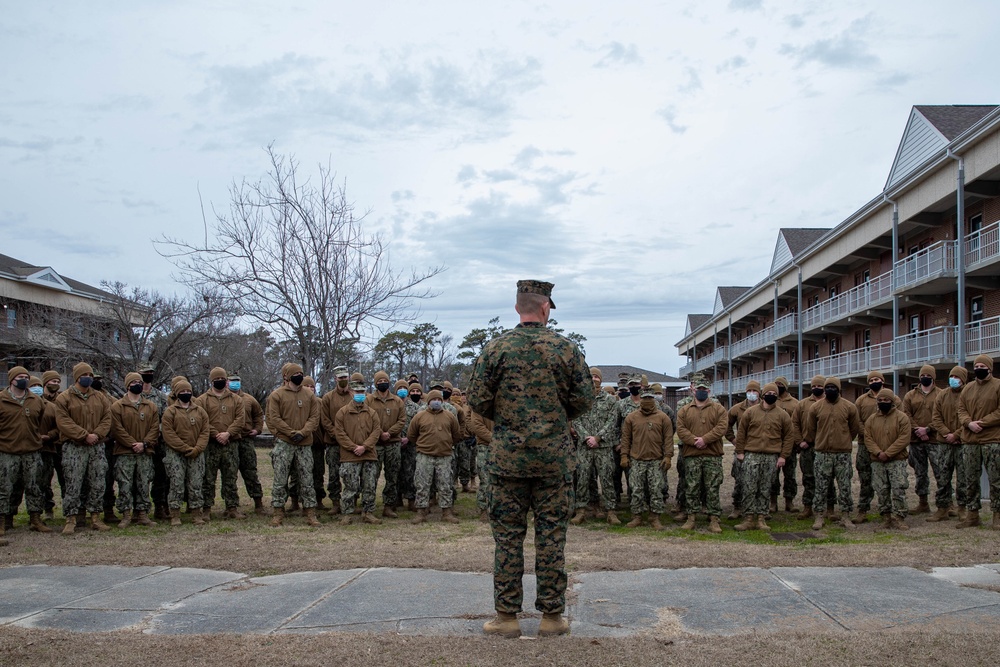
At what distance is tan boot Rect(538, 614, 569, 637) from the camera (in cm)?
549

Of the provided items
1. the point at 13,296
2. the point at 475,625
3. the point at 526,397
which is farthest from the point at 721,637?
the point at 13,296

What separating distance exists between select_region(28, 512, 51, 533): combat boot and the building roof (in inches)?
1314

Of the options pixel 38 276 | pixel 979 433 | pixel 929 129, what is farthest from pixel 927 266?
pixel 38 276

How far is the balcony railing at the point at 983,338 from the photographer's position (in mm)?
24156

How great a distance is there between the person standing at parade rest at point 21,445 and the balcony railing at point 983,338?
2403 centimetres

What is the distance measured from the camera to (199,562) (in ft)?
27.2

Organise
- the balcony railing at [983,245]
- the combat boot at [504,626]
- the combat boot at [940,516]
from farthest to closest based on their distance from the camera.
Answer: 1. the balcony railing at [983,245]
2. the combat boot at [940,516]
3. the combat boot at [504,626]

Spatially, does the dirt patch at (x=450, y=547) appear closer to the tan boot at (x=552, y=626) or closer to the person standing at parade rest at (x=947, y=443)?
the person standing at parade rest at (x=947, y=443)

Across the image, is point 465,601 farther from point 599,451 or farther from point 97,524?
point 97,524

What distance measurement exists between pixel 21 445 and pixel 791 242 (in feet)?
152

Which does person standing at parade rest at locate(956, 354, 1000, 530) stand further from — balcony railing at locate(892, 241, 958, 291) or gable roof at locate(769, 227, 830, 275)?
gable roof at locate(769, 227, 830, 275)

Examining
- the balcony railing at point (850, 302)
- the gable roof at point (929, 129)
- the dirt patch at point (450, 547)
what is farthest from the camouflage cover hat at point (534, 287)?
the balcony railing at point (850, 302)

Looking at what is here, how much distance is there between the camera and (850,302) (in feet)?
122

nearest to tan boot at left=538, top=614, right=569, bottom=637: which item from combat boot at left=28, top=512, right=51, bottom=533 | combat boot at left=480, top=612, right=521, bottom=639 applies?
combat boot at left=480, top=612, right=521, bottom=639
